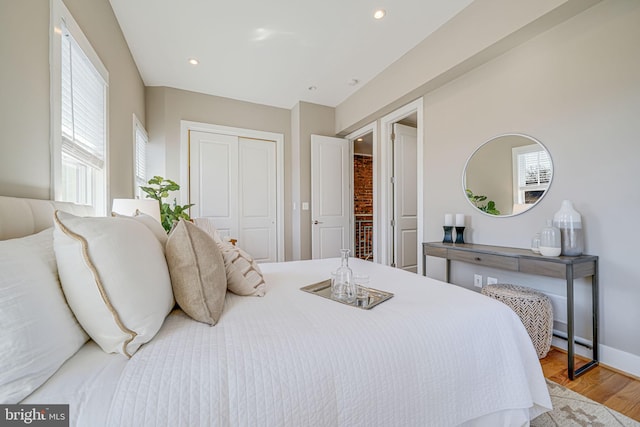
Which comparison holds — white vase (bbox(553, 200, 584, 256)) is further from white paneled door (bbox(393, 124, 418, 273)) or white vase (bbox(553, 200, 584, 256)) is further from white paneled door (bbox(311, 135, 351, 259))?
white paneled door (bbox(311, 135, 351, 259))

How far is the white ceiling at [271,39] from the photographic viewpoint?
7.51 feet

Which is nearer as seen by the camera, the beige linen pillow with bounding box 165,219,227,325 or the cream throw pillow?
the beige linen pillow with bounding box 165,219,227,325

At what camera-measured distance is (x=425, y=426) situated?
88 cm

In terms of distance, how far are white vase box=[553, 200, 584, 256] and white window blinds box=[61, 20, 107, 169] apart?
3.27 m

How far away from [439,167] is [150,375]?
2.99 m

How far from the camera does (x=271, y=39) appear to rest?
2.71m

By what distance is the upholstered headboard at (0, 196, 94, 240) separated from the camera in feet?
2.85

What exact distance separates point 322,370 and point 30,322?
2.42 ft

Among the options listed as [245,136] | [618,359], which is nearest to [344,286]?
[618,359]

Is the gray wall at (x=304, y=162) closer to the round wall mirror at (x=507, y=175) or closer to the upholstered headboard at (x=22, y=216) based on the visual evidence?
the round wall mirror at (x=507, y=175)

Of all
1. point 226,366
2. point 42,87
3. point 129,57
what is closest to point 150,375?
point 226,366

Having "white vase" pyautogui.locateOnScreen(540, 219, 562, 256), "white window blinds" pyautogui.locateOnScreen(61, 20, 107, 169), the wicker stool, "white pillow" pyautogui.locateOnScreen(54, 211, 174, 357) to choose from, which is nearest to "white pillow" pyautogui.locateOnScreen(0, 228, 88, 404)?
"white pillow" pyautogui.locateOnScreen(54, 211, 174, 357)

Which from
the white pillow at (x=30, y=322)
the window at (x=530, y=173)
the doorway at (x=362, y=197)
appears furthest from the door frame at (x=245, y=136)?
the white pillow at (x=30, y=322)

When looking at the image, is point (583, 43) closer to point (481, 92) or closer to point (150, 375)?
point (481, 92)
